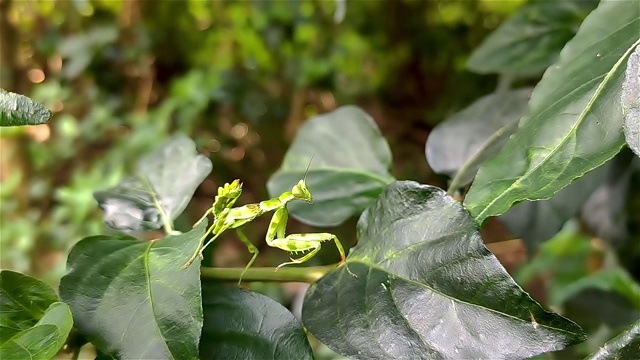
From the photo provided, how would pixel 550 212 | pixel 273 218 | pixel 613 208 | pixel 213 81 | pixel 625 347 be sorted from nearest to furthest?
pixel 625 347 → pixel 273 218 → pixel 550 212 → pixel 613 208 → pixel 213 81

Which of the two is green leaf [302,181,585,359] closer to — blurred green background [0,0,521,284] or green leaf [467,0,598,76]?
green leaf [467,0,598,76]

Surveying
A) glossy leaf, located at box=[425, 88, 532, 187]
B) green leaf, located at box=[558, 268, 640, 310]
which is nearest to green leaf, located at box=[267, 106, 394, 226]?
glossy leaf, located at box=[425, 88, 532, 187]

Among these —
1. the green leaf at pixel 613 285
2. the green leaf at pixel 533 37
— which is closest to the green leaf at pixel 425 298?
the green leaf at pixel 533 37

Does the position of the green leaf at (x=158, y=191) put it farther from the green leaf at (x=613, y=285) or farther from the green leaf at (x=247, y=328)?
the green leaf at (x=613, y=285)

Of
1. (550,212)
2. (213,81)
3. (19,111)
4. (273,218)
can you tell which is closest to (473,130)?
(550,212)

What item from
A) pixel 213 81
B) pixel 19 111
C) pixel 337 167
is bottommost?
pixel 213 81

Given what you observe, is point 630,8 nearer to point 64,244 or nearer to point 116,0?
point 64,244

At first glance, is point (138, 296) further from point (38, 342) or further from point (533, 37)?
point (533, 37)
